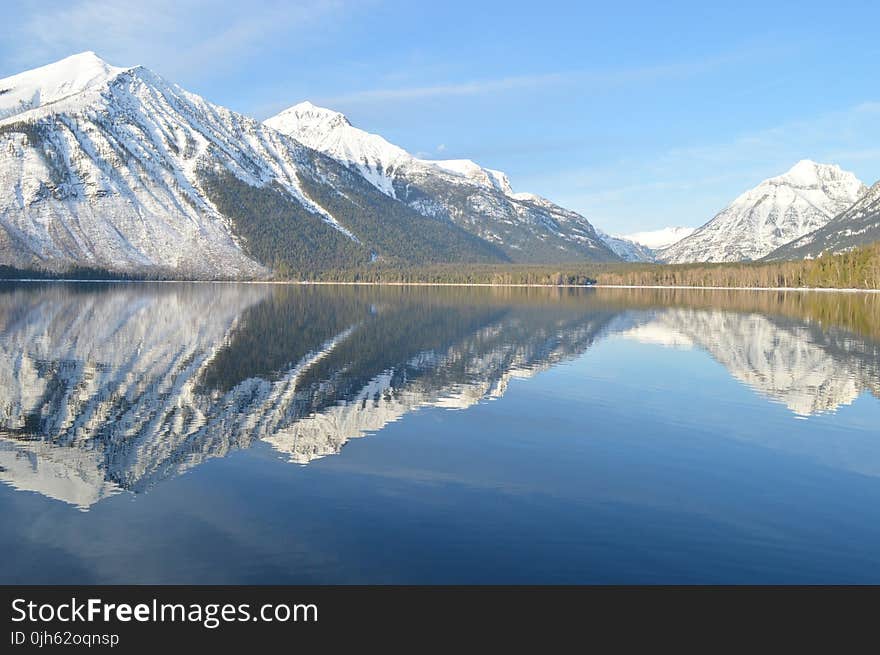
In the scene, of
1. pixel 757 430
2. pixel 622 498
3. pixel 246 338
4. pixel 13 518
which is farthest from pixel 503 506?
pixel 246 338

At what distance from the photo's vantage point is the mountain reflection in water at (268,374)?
28.2 m

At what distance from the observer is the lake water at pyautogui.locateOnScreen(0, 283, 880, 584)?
1819 centimetres

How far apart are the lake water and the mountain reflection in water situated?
0.24 metres

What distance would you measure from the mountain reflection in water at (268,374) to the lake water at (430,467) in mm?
240

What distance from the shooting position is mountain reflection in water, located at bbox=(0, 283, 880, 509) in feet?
92.6

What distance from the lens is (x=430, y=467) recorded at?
26.8 metres

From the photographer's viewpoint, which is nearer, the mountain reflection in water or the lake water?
the lake water

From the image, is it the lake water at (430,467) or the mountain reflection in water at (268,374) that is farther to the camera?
the mountain reflection in water at (268,374)

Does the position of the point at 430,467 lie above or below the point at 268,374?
below

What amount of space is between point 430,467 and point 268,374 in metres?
22.8

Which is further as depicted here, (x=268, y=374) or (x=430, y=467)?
(x=268, y=374)

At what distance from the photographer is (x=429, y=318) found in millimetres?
103125

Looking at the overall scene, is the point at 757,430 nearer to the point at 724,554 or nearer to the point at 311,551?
the point at 724,554
